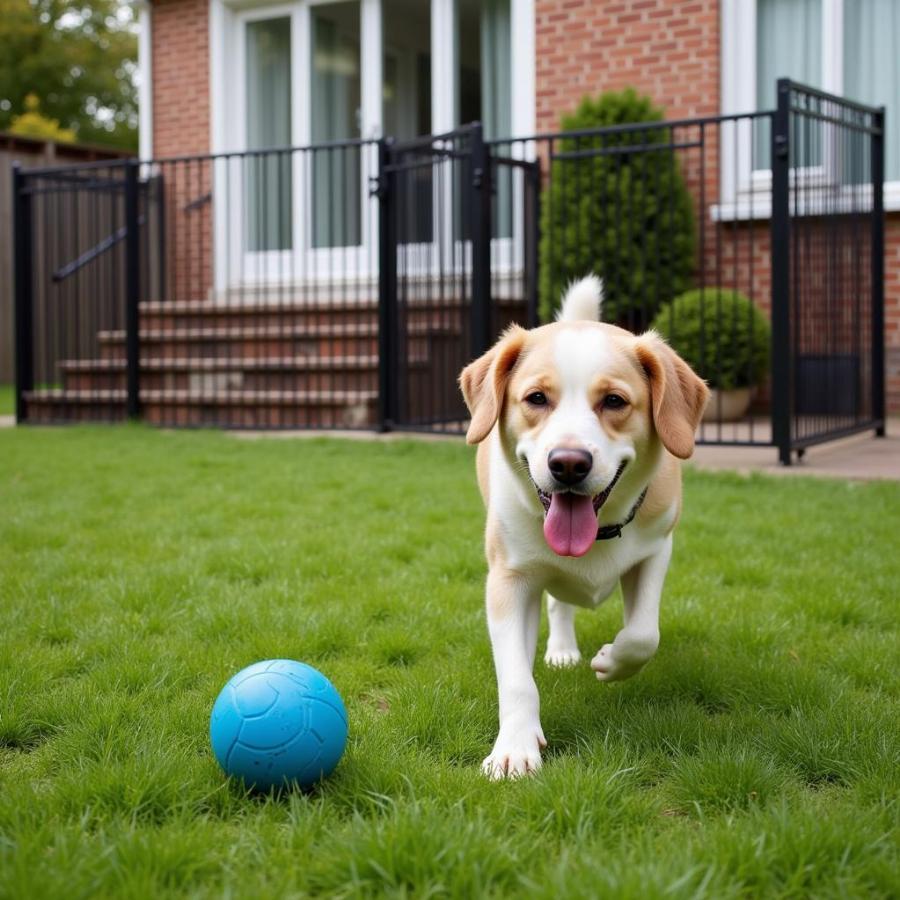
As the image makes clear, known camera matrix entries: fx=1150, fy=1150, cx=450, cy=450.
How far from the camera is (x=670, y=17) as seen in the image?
409 inches

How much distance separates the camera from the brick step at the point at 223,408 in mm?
9688

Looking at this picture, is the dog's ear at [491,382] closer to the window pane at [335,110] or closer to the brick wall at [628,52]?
the brick wall at [628,52]

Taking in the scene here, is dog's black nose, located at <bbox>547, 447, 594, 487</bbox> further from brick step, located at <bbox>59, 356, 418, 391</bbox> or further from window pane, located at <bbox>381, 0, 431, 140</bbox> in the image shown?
window pane, located at <bbox>381, 0, 431, 140</bbox>

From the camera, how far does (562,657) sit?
3541 millimetres

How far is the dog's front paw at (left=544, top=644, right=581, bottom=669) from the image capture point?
11.5ft

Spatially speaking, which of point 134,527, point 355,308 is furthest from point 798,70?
point 134,527

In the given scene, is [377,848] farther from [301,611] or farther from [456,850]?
[301,611]

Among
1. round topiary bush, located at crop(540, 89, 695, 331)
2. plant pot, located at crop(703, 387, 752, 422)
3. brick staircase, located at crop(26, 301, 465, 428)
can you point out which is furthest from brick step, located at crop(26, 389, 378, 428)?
plant pot, located at crop(703, 387, 752, 422)

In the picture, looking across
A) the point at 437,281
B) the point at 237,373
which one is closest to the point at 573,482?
the point at 437,281

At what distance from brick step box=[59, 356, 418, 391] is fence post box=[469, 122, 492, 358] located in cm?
133

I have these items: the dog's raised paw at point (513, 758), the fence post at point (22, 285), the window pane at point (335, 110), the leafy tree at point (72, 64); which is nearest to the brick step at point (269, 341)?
the fence post at point (22, 285)

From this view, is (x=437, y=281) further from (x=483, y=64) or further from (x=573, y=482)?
(x=573, y=482)

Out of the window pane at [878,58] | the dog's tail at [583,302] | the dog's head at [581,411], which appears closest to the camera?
the dog's head at [581,411]

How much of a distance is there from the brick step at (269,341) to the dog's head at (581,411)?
20.8 feet
